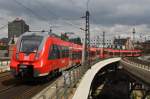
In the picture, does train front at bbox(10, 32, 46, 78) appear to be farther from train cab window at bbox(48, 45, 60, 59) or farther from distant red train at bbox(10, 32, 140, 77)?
train cab window at bbox(48, 45, 60, 59)

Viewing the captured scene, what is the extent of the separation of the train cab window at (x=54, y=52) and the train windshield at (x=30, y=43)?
139 centimetres

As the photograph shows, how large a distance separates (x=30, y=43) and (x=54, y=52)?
3.01 meters

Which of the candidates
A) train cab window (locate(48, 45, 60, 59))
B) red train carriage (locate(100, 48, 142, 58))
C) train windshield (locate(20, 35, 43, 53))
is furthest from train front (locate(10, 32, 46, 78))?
red train carriage (locate(100, 48, 142, 58))

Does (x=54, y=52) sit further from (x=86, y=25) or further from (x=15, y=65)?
(x=86, y=25)

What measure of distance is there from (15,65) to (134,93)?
53853 mm

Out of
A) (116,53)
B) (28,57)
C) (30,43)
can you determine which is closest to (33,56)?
(28,57)

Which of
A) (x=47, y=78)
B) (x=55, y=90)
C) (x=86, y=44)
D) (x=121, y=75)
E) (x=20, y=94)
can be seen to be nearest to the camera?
(x=55, y=90)

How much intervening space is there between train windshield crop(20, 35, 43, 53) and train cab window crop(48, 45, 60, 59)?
1.39 m

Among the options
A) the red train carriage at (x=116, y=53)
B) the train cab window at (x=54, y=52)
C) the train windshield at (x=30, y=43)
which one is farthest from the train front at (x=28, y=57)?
the red train carriage at (x=116, y=53)

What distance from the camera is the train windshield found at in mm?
23047

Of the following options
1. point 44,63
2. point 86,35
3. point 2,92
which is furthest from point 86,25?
point 2,92

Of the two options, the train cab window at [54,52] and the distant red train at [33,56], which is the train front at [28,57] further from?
the train cab window at [54,52]

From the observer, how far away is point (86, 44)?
38469 millimetres

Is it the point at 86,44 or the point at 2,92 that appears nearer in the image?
the point at 2,92
